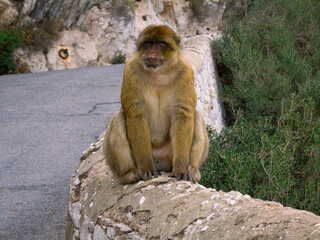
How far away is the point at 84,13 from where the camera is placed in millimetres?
20359

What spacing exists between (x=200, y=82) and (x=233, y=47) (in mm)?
2683

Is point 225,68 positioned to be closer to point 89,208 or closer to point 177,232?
point 89,208

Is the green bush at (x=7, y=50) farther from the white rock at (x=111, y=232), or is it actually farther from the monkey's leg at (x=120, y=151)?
the white rock at (x=111, y=232)

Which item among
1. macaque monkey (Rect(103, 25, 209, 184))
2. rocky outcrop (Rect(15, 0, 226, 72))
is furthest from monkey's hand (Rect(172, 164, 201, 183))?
rocky outcrop (Rect(15, 0, 226, 72))

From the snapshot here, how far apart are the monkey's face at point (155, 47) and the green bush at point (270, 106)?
56.5 inches

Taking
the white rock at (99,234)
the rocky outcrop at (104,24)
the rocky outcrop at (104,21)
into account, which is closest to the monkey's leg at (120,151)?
the white rock at (99,234)

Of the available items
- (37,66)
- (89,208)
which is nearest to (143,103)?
(89,208)

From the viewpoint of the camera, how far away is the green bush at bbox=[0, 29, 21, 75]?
50.6ft

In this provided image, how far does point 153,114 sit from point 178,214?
43.1 inches

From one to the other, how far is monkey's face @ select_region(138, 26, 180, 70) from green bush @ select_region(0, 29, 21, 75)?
1351 cm

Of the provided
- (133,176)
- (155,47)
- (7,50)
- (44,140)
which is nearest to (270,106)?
(44,140)

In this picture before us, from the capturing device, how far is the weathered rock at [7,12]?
16.4 metres

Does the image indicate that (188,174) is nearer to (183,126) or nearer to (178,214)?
(183,126)

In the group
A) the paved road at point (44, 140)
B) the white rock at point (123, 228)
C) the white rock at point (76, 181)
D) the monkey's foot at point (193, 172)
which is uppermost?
the monkey's foot at point (193, 172)
